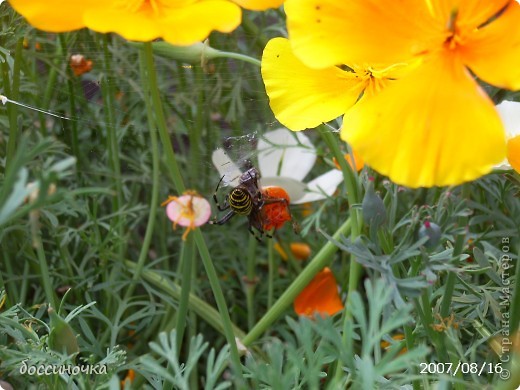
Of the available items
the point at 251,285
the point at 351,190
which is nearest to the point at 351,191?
the point at 351,190

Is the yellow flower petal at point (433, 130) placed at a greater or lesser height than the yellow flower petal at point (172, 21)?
lesser

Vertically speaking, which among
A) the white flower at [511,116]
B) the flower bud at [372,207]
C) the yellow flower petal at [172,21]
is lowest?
the flower bud at [372,207]

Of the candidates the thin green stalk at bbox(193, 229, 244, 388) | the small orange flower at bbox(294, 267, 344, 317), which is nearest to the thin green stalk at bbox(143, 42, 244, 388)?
the thin green stalk at bbox(193, 229, 244, 388)

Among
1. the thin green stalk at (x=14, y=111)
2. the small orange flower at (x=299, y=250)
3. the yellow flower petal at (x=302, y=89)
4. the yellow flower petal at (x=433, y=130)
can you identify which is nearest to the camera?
the yellow flower petal at (x=433, y=130)

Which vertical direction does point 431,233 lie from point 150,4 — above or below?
below

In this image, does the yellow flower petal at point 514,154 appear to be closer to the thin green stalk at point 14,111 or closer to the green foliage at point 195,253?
the green foliage at point 195,253

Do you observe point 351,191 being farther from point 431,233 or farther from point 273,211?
point 431,233

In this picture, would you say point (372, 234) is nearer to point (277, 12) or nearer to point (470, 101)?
point (470, 101)
